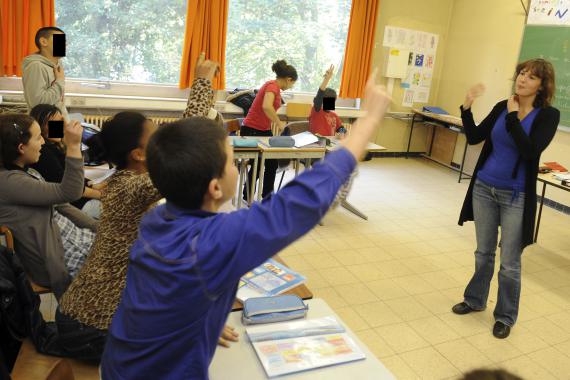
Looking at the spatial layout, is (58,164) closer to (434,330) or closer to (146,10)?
(434,330)

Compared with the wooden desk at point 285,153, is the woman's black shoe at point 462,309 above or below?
Answer: below

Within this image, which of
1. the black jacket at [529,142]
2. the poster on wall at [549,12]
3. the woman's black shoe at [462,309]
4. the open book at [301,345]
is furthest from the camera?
the poster on wall at [549,12]

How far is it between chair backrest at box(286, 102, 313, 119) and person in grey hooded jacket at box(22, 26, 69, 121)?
3112 mm

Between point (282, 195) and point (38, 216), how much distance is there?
1.46 m

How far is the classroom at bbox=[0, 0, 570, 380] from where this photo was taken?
35.9 inches

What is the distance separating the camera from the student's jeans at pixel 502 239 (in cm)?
254

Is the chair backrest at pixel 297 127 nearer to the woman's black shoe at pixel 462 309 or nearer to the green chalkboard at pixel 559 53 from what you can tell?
the woman's black shoe at pixel 462 309

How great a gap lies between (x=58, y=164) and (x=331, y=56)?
4.58 m

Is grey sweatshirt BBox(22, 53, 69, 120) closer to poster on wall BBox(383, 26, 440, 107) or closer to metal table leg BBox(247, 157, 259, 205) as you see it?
metal table leg BBox(247, 157, 259, 205)

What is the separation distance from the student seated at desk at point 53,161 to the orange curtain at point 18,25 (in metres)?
2.37

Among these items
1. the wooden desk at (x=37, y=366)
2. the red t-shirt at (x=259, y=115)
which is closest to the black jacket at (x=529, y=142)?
the wooden desk at (x=37, y=366)

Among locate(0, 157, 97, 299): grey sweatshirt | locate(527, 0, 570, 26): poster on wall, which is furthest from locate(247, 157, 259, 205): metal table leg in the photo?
locate(527, 0, 570, 26): poster on wall

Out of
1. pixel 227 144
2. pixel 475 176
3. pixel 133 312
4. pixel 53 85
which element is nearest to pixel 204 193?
pixel 227 144

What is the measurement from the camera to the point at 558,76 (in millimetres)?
5336
